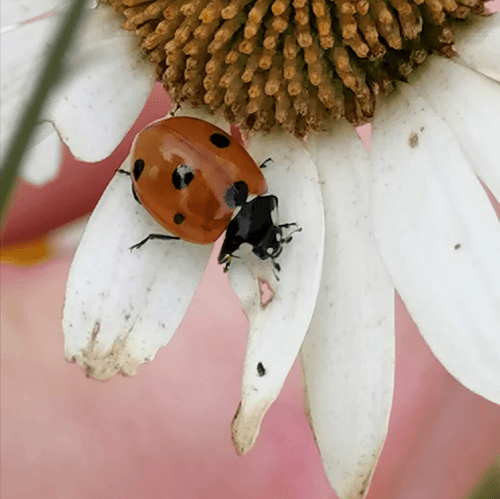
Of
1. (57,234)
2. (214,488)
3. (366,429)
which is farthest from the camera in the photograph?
(57,234)

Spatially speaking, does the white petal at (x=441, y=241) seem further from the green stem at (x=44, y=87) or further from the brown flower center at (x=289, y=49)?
the green stem at (x=44, y=87)

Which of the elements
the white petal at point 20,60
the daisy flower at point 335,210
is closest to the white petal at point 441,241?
the daisy flower at point 335,210

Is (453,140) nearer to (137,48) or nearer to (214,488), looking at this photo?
(137,48)

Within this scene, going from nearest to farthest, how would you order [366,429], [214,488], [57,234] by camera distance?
[366,429], [214,488], [57,234]

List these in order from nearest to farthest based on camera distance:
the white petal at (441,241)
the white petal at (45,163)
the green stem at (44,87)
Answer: the green stem at (44,87) → the white petal at (441,241) → the white petal at (45,163)

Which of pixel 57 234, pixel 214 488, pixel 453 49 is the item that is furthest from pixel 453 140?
pixel 57 234

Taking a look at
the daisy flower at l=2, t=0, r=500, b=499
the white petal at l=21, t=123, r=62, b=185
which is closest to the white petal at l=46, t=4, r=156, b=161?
the daisy flower at l=2, t=0, r=500, b=499

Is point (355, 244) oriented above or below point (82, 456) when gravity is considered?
above
